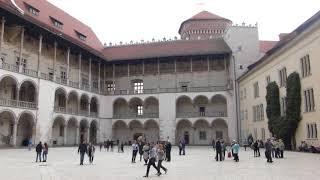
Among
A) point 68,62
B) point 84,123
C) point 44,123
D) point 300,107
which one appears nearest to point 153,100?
point 84,123

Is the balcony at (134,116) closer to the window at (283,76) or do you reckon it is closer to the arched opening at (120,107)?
the arched opening at (120,107)

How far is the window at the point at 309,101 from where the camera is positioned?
24256 millimetres

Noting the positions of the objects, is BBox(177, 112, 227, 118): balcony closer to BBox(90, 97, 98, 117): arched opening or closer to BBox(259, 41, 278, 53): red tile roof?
BBox(90, 97, 98, 117): arched opening

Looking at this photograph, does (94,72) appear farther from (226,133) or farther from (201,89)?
(226,133)

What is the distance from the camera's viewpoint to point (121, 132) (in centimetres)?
4772

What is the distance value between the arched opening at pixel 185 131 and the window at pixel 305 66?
857 inches

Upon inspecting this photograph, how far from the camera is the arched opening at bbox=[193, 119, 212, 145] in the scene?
4522cm

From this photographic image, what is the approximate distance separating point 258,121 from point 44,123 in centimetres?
2142

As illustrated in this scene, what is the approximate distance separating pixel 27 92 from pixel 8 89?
2390 millimetres

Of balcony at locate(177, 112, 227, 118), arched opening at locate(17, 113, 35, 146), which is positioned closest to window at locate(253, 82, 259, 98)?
balcony at locate(177, 112, 227, 118)

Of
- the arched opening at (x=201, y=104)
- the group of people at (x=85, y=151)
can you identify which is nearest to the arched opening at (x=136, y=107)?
the arched opening at (x=201, y=104)

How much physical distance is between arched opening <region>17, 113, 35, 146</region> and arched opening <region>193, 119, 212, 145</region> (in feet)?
67.3

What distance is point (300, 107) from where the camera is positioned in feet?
84.8

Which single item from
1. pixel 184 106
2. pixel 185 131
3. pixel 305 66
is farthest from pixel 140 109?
pixel 305 66
